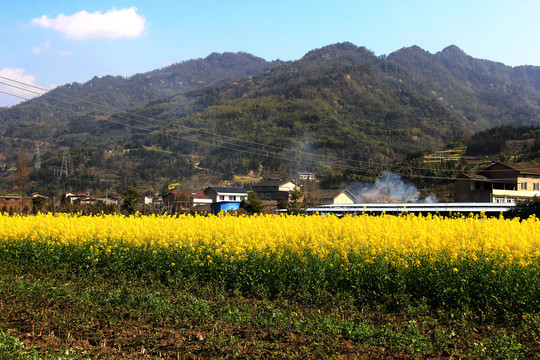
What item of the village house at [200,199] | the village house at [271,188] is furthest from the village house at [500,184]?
the village house at [200,199]

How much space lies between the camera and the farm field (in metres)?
6.81

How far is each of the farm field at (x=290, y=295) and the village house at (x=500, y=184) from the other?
1691 inches

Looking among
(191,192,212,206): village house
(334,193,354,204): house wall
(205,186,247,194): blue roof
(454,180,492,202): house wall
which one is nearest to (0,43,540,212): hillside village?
(454,180,492,202): house wall

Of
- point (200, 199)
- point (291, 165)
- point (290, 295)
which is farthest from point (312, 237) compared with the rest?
point (291, 165)

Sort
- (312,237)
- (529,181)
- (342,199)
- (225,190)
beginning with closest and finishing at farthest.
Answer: (312,237)
(529,181)
(342,199)
(225,190)

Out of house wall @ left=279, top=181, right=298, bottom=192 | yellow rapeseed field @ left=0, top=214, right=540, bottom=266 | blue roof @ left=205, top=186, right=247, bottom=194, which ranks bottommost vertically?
yellow rapeseed field @ left=0, top=214, right=540, bottom=266

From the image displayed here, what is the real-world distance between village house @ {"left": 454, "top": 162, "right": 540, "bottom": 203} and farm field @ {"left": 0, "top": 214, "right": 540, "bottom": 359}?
42949mm

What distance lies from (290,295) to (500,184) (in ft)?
163

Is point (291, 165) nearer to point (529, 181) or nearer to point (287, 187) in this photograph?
point (287, 187)

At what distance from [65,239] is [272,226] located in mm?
6109

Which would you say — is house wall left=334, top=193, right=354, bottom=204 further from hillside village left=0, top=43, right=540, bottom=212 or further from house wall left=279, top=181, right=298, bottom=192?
house wall left=279, top=181, right=298, bottom=192

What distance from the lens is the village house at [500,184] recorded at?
50.8 metres

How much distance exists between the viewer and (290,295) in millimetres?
9492

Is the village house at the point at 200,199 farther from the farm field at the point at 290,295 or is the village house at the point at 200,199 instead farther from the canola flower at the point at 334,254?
the farm field at the point at 290,295
